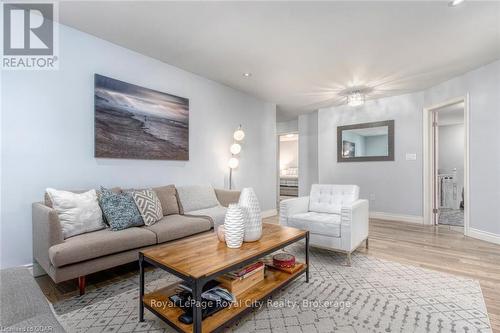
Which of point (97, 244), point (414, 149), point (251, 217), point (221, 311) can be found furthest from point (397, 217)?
point (97, 244)

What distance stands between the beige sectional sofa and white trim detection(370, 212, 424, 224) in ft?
12.3

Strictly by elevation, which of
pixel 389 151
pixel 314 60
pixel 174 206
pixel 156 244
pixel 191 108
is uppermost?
pixel 314 60

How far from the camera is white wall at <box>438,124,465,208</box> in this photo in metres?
6.92

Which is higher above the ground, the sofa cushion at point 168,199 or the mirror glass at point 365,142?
the mirror glass at point 365,142

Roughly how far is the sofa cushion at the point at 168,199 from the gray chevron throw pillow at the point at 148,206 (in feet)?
0.76

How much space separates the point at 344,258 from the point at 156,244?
2056 millimetres

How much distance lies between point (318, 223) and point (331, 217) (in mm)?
214

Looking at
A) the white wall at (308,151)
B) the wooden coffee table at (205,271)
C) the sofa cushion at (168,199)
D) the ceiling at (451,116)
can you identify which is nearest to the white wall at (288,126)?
the white wall at (308,151)

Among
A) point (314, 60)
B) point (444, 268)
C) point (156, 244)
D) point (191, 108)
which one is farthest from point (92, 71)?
point (444, 268)

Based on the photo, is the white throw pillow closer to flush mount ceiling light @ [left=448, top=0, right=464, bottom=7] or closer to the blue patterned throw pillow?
the blue patterned throw pillow

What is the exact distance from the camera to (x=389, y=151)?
480 cm

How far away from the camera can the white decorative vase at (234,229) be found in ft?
5.66

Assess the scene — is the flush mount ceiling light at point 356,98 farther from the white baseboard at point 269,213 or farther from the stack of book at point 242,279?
the stack of book at point 242,279

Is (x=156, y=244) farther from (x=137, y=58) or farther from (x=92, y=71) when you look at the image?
(x=137, y=58)
